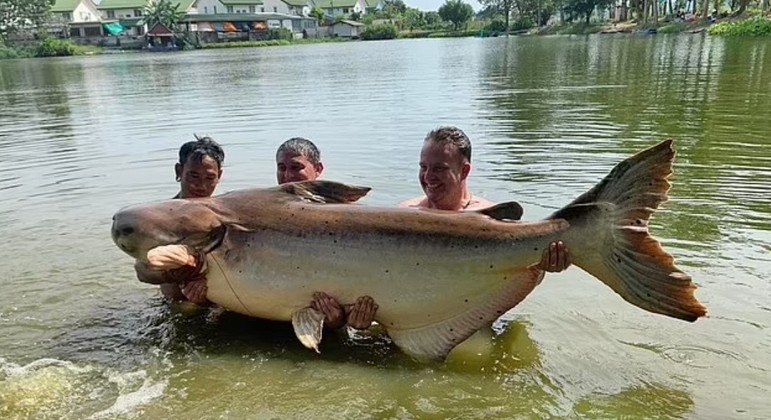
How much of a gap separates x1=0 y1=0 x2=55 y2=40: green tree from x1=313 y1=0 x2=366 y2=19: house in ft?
173

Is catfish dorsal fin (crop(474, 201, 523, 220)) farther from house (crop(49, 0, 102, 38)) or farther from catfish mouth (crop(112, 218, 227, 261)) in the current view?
house (crop(49, 0, 102, 38))

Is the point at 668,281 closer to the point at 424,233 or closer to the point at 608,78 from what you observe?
the point at 424,233

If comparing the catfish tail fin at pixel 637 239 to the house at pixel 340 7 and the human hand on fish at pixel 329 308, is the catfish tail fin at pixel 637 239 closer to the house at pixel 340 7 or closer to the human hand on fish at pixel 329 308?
the human hand on fish at pixel 329 308

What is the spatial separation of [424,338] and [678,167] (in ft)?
21.3

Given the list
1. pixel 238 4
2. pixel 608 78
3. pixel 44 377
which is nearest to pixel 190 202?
pixel 44 377

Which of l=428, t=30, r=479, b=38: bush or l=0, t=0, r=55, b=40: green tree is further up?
l=0, t=0, r=55, b=40: green tree

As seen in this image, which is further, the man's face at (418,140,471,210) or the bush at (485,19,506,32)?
the bush at (485,19,506,32)

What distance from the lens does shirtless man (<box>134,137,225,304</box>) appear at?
416 cm

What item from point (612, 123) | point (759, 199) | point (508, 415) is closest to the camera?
point (508, 415)

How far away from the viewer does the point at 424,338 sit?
415cm

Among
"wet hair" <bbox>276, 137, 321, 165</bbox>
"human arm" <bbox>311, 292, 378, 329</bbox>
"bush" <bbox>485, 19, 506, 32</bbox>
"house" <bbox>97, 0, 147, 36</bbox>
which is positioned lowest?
"human arm" <bbox>311, 292, 378, 329</bbox>

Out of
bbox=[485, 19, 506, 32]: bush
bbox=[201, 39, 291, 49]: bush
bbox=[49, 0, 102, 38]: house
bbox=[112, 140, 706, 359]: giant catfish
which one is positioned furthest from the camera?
bbox=[485, 19, 506, 32]: bush

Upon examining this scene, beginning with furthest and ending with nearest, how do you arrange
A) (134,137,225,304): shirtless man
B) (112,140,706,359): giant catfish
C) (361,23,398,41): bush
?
(361,23,398,41): bush → (134,137,225,304): shirtless man → (112,140,706,359): giant catfish

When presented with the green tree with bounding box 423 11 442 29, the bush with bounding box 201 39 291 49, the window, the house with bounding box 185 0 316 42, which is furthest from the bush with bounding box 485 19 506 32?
the window
